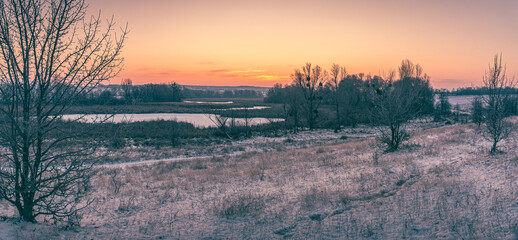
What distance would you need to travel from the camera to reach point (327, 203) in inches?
333

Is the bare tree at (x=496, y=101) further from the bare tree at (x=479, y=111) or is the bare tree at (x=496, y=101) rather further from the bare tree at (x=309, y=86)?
the bare tree at (x=309, y=86)

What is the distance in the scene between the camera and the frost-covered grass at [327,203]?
247 inches

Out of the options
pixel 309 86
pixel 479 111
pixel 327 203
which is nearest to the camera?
pixel 327 203

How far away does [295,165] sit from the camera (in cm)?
1612

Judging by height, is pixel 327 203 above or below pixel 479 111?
below

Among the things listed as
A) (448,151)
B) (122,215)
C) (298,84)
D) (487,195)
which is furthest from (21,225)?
(298,84)

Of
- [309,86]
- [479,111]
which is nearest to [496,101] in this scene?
[479,111]

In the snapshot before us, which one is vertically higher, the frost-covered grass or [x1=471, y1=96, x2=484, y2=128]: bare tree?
[x1=471, y1=96, x2=484, y2=128]: bare tree

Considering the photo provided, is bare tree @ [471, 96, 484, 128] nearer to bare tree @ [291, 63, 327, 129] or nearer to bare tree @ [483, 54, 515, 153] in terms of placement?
bare tree @ [483, 54, 515, 153]

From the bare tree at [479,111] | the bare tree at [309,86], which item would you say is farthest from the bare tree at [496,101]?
the bare tree at [309,86]

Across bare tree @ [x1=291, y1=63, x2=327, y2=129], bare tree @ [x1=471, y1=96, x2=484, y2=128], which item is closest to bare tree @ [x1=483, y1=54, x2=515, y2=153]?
bare tree @ [x1=471, y1=96, x2=484, y2=128]

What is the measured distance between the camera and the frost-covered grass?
6.27 metres

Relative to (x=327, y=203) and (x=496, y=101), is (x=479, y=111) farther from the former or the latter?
(x=327, y=203)

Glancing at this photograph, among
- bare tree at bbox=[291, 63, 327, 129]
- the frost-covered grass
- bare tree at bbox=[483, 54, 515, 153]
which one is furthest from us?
bare tree at bbox=[291, 63, 327, 129]
